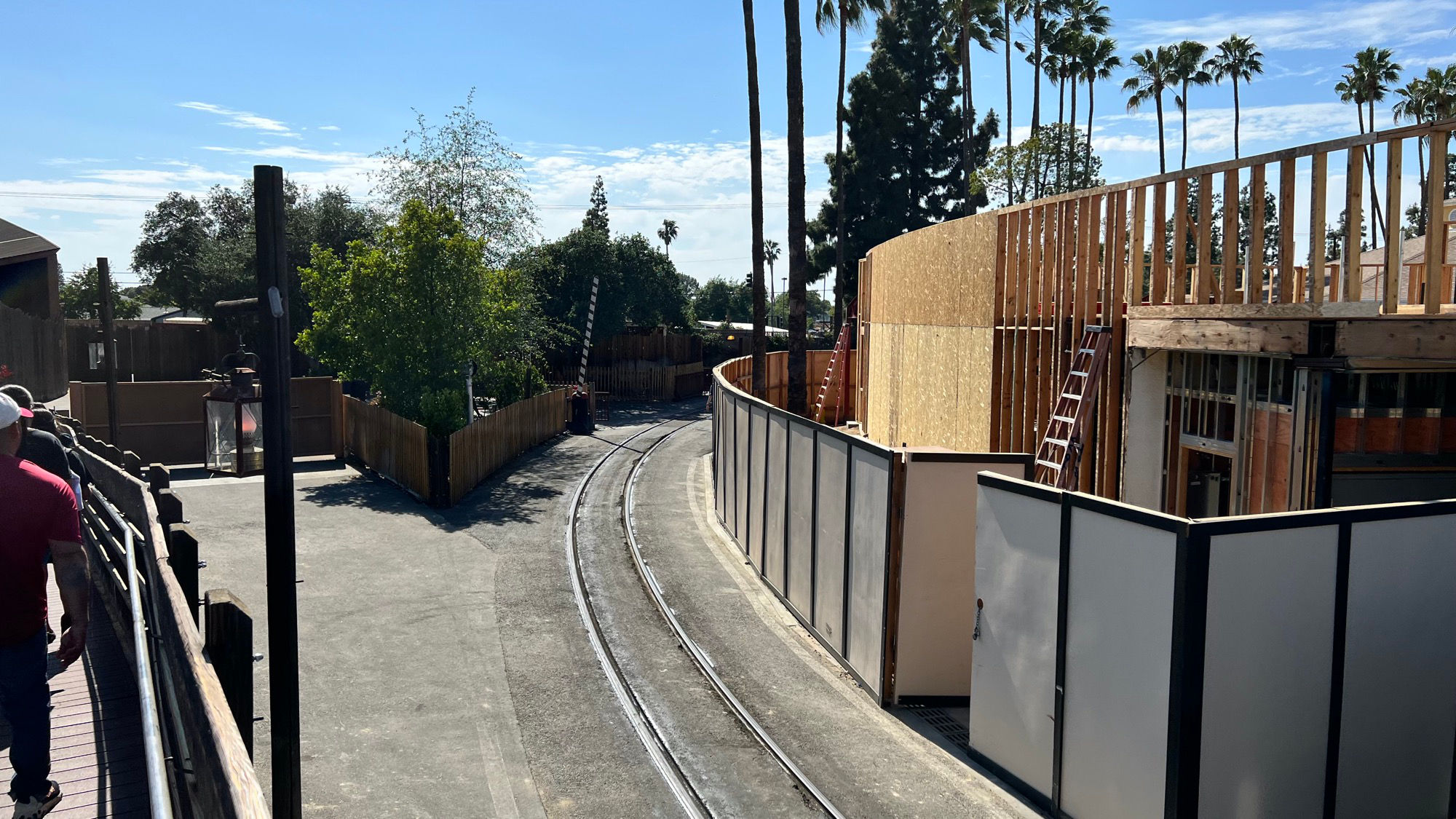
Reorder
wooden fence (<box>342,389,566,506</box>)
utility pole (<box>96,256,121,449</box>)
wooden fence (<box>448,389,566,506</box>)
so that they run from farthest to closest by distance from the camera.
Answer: wooden fence (<box>448,389,566,506</box>)
wooden fence (<box>342,389,566,506</box>)
utility pole (<box>96,256,121,449</box>)

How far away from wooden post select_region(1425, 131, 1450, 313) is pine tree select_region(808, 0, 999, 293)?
4402cm

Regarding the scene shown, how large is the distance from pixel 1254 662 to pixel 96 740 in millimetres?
7090

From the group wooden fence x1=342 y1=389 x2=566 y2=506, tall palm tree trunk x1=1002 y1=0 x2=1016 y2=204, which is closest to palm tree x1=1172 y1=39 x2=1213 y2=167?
tall palm tree trunk x1=1002 y1=0 x2=1016 y2=204

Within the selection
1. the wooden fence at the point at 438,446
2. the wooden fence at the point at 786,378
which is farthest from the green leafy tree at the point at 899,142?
the wooden fence at the point at 438,446

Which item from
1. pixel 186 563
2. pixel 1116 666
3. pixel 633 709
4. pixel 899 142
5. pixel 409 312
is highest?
pixel 899 142

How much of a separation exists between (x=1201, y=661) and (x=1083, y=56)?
57850 millimetres

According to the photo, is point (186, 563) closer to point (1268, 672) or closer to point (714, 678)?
point (714, 678)

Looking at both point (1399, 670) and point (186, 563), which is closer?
point (186, 563)

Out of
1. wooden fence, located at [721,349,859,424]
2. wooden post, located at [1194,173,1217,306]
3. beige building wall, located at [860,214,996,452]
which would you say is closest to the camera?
wooden post, located at [1194,173,1217,306]

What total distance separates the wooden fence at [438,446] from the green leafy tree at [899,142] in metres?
27.3

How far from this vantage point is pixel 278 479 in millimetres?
7355

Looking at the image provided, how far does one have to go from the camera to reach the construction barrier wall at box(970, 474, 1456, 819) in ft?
21.4

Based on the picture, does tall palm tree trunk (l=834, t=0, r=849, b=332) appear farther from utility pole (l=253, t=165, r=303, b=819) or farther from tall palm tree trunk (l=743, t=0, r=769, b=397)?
utility pole (l=253, t=165, r=303, b=819)

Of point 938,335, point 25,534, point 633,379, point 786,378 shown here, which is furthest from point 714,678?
point 633,379
